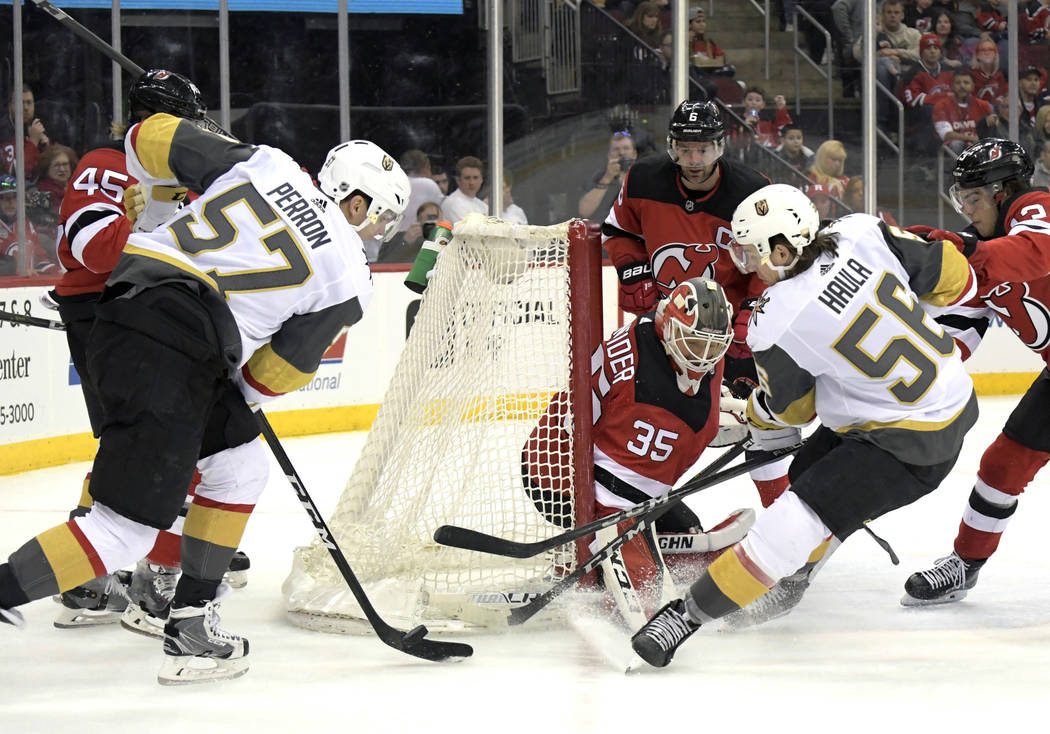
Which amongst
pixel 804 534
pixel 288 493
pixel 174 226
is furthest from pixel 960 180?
pixel 288 493

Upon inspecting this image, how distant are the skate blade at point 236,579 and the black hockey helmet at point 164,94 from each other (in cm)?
112

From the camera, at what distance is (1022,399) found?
9.70 feet

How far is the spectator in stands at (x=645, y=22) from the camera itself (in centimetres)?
677

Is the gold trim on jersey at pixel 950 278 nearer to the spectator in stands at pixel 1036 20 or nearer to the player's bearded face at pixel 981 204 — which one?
the player's bearded face at pixel 981 204

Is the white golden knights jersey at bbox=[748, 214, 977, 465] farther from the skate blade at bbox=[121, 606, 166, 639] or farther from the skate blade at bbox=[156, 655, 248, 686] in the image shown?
the skate blade at bbox=[121, 606, 166, 639]

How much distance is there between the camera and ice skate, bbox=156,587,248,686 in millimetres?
2367

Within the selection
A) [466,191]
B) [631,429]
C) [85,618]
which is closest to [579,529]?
[631,429]

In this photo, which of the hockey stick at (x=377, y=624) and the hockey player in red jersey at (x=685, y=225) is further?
the hockey player in red jersey at (x=685, y=225)

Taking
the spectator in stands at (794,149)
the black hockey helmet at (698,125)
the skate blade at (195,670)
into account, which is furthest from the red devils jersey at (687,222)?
the spectator in stands at (794,149)

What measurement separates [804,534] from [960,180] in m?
1.05

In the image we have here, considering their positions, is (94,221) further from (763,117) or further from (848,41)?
(848,41)

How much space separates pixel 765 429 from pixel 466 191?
4.02m

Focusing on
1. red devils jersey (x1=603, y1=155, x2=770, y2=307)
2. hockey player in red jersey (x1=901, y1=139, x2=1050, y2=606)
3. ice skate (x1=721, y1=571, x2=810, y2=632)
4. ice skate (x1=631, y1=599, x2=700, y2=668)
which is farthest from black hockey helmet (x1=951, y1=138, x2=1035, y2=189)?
ice skate (x1=631, y1=599, x2=700, y2=668)

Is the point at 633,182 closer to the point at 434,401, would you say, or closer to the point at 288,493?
the point at 434,401
